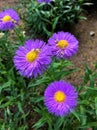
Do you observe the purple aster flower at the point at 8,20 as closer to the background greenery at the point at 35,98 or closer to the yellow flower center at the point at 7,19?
the yellow flower center at the point at 7,19

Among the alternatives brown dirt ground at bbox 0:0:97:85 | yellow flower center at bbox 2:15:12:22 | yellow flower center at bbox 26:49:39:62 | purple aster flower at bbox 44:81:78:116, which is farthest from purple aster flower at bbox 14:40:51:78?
brown dirt ground at bbox 0:0:97:85

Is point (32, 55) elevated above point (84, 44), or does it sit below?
above

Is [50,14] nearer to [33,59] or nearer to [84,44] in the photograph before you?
[84,44]

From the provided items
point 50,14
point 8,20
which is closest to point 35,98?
point 8,20

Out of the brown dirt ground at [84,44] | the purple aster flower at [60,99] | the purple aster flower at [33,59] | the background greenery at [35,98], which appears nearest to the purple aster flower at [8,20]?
the background greenery at [35,98]

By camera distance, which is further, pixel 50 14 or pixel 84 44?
pixel 84 44

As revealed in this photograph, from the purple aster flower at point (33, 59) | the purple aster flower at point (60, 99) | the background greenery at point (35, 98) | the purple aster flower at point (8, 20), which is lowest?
the background greenery at point (35, 98)

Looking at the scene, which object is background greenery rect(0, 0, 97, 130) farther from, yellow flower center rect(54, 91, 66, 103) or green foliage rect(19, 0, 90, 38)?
green foliage rect(19, 0, 90, 38)
